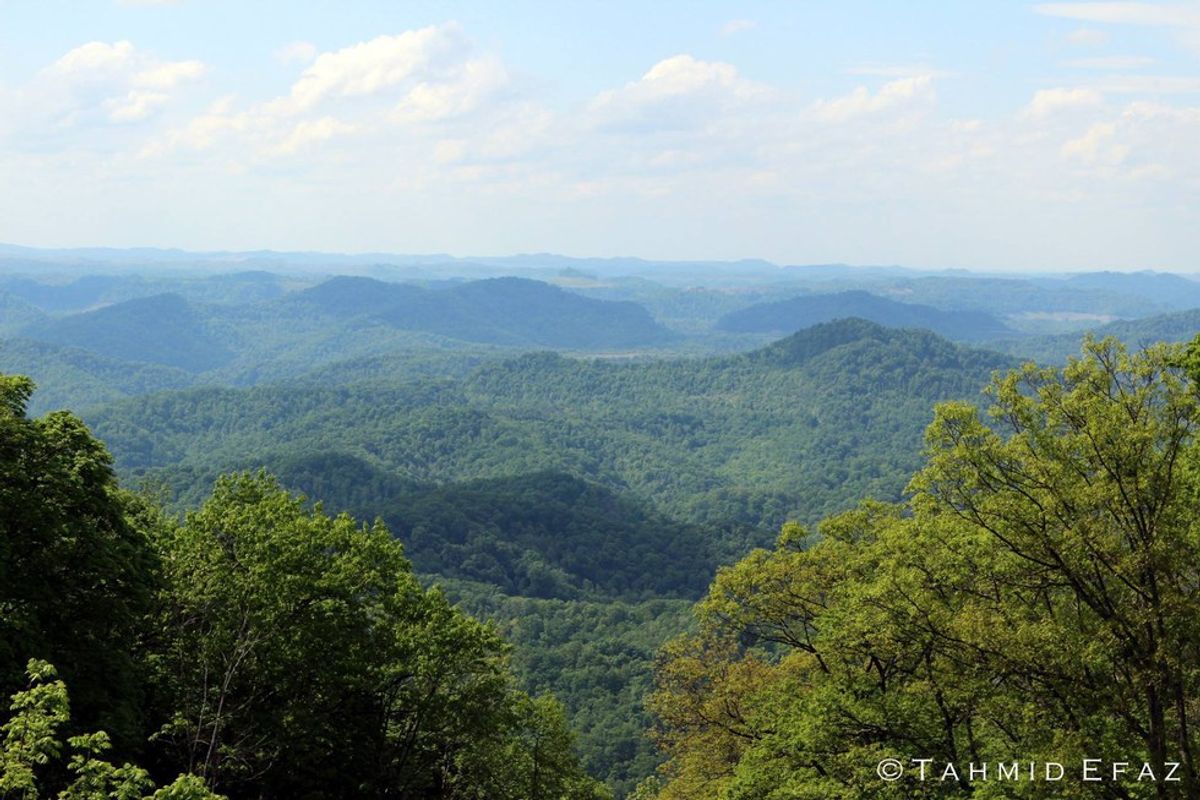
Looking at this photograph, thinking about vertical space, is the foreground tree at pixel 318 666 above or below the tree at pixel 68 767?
below

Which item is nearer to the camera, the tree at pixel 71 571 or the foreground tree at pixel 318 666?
the tree at pixel 71 571

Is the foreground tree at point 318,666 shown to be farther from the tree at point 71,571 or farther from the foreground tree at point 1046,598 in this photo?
the foreground tree at point 1046,598

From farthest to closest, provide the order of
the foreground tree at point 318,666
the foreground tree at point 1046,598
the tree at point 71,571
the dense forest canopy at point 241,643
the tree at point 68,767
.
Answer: the foreground tree at point 318,666
the dense forest canopy at point 241,643
the tree at point 71,571
the foreground tree at point 1046,598
the tree at point 68,767

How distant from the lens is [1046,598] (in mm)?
22672

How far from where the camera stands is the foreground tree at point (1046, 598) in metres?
19.6

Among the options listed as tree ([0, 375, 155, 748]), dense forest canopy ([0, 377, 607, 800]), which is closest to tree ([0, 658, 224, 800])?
dense forest canopy ([0, 377, 607, 800])

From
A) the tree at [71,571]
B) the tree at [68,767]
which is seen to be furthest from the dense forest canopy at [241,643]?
the tree at [68,767]

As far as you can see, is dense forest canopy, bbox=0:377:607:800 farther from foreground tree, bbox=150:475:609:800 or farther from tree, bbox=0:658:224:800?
tree, bbox=0:658:224:800

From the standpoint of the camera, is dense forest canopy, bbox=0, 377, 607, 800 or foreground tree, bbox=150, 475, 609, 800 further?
foreground tree, bbox=150, 475, 609, 800

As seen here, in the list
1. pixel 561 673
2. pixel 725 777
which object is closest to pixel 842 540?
pixel 725 777

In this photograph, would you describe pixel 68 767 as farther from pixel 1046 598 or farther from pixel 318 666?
pixel 1046 598

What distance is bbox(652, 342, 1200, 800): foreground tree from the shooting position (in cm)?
1959

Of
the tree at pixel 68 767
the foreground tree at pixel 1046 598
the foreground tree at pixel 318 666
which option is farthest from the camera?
the foreground tree at pixel 318 666

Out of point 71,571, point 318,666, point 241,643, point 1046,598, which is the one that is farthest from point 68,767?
point 1046,598
